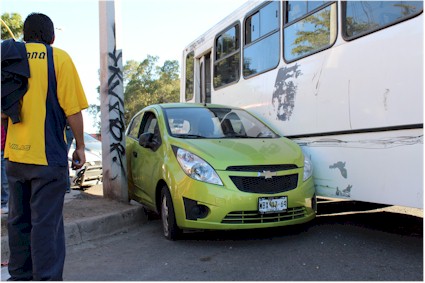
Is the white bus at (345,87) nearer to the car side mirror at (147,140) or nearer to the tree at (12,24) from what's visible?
the car side mirror at (147,140)

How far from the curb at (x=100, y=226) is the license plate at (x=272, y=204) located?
6.76 ft

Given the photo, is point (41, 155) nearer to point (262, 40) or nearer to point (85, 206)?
point (85, 206)

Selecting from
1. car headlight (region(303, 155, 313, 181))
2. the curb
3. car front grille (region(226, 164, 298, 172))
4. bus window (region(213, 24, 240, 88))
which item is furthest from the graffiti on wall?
car headlight (region(303, 155, 313, 181))

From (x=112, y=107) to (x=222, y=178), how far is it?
2794mm

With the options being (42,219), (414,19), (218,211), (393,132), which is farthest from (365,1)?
(42,219)

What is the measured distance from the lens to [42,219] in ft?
8.75

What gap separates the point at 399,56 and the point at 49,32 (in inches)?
116

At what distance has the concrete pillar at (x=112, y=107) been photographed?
6.41 m

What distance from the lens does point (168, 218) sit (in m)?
4.73

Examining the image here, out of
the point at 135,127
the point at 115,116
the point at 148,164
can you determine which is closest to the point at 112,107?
the point at 115,116

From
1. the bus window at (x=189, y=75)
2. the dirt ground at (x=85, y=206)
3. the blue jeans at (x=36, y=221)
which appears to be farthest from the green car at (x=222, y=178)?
the bus window at (x=189, y=75)

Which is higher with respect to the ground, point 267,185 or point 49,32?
point 49,32

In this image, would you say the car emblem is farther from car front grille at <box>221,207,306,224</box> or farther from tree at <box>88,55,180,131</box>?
tree at <box>88,55,180,131</box>

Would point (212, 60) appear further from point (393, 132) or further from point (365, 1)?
point (393, 132)
